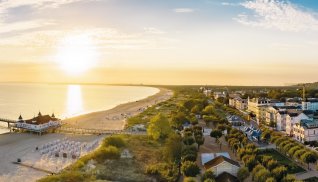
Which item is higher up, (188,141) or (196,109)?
(196,109)

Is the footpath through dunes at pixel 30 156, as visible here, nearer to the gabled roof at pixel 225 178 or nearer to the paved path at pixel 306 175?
the gabled roof at pixel 225 178

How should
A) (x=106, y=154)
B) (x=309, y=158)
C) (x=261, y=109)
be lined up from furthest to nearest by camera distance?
(x=261, y=109), (x=106, y=154), (x=309, y=158)

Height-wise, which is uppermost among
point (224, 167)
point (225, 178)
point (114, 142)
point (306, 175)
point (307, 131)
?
point (307, 131)

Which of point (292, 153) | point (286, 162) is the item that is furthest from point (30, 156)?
point (292, 153)

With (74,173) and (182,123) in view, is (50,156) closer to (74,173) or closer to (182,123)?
(74,173)

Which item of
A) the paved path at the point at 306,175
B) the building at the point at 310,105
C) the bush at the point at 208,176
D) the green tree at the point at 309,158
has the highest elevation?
the building at the point at 310,105

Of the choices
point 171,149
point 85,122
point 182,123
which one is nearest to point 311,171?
point 171,149

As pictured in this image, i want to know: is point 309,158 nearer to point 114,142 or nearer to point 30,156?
point 114,142

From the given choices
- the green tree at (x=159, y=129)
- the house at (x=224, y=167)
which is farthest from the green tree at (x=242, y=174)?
the green tree at (x=159, y=129)

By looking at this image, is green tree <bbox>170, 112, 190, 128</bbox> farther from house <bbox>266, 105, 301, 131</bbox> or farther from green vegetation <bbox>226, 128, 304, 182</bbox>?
house <bbox>266, 105, 301, 131</bbox>
